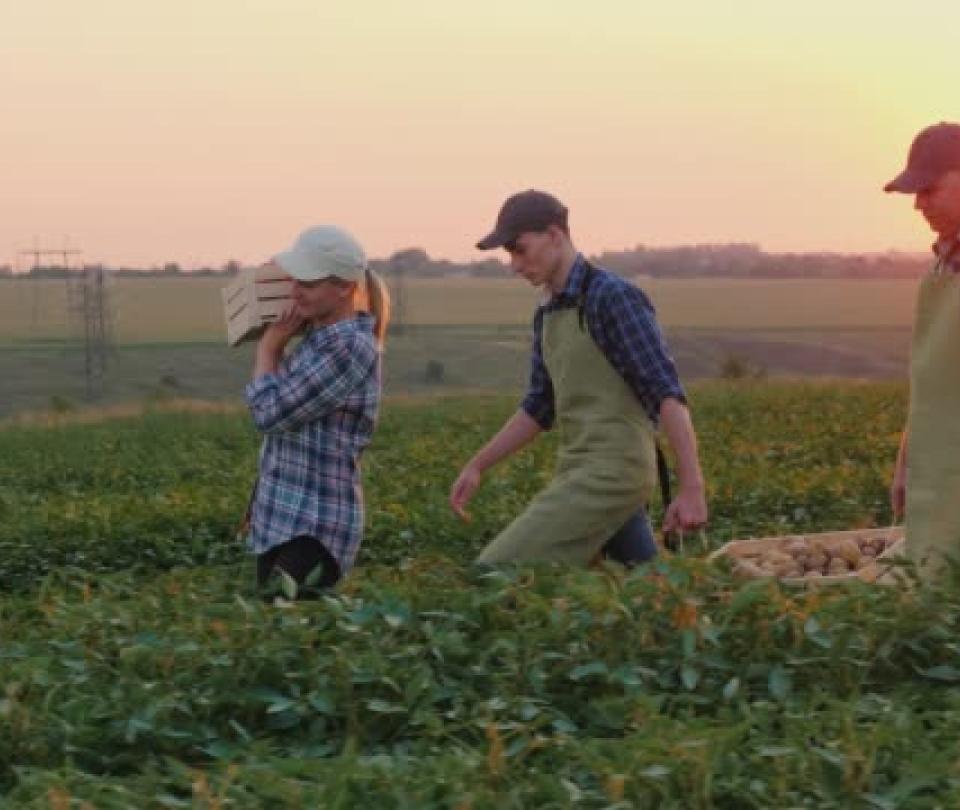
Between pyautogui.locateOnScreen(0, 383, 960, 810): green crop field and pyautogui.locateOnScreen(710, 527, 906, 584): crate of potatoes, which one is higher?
pyautogui.locateOnScreen(0, 383, 960, 810): green crop field

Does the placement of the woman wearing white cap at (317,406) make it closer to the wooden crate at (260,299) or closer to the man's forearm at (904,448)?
the wooden crate at (260,299)

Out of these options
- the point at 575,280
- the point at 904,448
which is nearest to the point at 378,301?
the point at 575,280

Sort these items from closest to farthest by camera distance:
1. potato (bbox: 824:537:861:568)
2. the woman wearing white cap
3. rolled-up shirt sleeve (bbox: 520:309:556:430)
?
the woman wearing white cap → rolled-up shirt sleeve (bbox: 520:309:556:430) → potato (bbox: 824:537:861:568)

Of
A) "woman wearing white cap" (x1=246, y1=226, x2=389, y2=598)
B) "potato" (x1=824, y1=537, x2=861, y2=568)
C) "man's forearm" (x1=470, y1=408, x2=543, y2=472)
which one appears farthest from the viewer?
"potato" (x1=824, y1=537, x2=861, y2=568)

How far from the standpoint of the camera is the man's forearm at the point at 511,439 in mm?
6848

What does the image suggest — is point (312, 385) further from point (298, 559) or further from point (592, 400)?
point (592, 400)

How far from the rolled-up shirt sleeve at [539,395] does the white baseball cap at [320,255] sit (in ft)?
2.98

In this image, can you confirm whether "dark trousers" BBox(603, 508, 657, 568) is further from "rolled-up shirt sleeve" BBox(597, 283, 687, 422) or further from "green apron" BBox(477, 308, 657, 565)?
"rolled-up shirt sleeve" BBox(597, 283, 687, 422)

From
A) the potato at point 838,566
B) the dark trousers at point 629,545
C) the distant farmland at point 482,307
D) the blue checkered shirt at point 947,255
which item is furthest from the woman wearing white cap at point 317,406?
the distant farmland at point 482,307

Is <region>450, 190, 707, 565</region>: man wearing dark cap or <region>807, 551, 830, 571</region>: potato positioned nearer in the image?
<region>450, 190, 707, 565</region>: man wearing dark cap

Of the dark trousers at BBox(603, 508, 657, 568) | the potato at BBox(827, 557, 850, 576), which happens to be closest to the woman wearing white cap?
the dark trousers at BBox(603, 508, 657, 568)

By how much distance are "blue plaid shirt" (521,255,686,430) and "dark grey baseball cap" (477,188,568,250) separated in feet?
0.70

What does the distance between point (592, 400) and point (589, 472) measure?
232 mm

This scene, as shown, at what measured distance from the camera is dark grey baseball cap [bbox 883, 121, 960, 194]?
18.9ft
